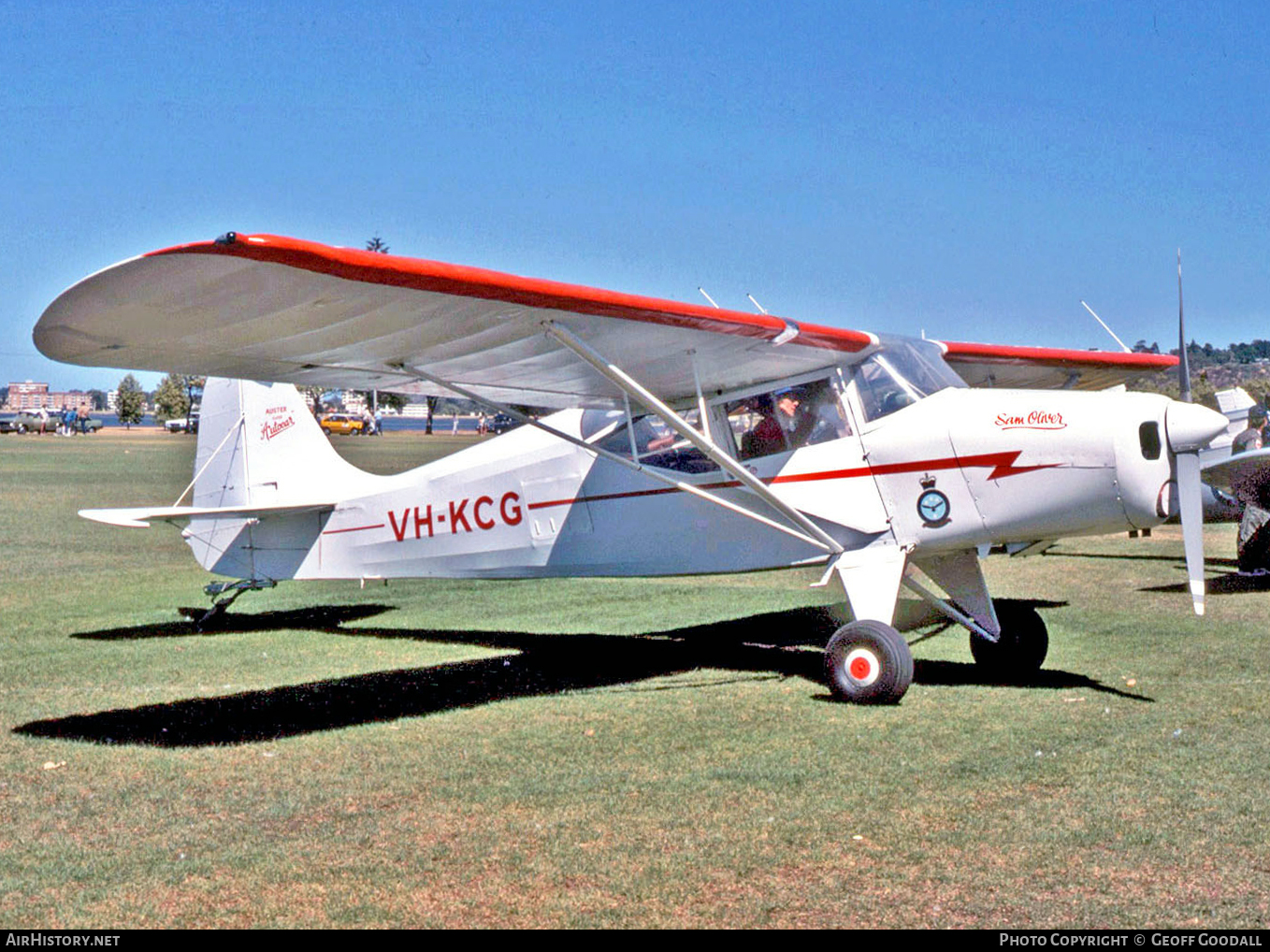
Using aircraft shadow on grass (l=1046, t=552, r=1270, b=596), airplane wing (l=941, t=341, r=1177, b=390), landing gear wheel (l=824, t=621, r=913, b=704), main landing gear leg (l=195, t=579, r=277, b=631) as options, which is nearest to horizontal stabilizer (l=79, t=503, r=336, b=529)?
main landing gear leg (l=195, t=579, r=277, b=631)

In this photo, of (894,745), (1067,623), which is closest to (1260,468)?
(1067,623)

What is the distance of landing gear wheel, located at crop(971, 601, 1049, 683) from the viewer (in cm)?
838

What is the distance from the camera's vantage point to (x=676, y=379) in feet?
28.5

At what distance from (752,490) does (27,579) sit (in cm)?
1003

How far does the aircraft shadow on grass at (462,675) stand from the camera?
23.2 ft

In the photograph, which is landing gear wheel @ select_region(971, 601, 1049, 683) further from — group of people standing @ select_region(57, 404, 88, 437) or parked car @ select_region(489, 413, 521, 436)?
group of people standing @ select_region(57, 404, 88, 437)

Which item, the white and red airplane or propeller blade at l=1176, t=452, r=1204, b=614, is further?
propeller blade at l=1176, t=452, r=1204, b=614

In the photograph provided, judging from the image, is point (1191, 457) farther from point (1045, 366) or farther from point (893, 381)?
point (1045, 366)

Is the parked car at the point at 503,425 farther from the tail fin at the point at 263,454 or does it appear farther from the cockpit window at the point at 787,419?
the tail fin at the point at 263,454

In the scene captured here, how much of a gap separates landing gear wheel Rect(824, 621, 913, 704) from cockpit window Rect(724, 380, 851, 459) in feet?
4.74

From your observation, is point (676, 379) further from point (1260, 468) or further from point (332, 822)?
point (1260, 468)

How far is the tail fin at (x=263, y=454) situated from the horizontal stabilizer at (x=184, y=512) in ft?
0.42
